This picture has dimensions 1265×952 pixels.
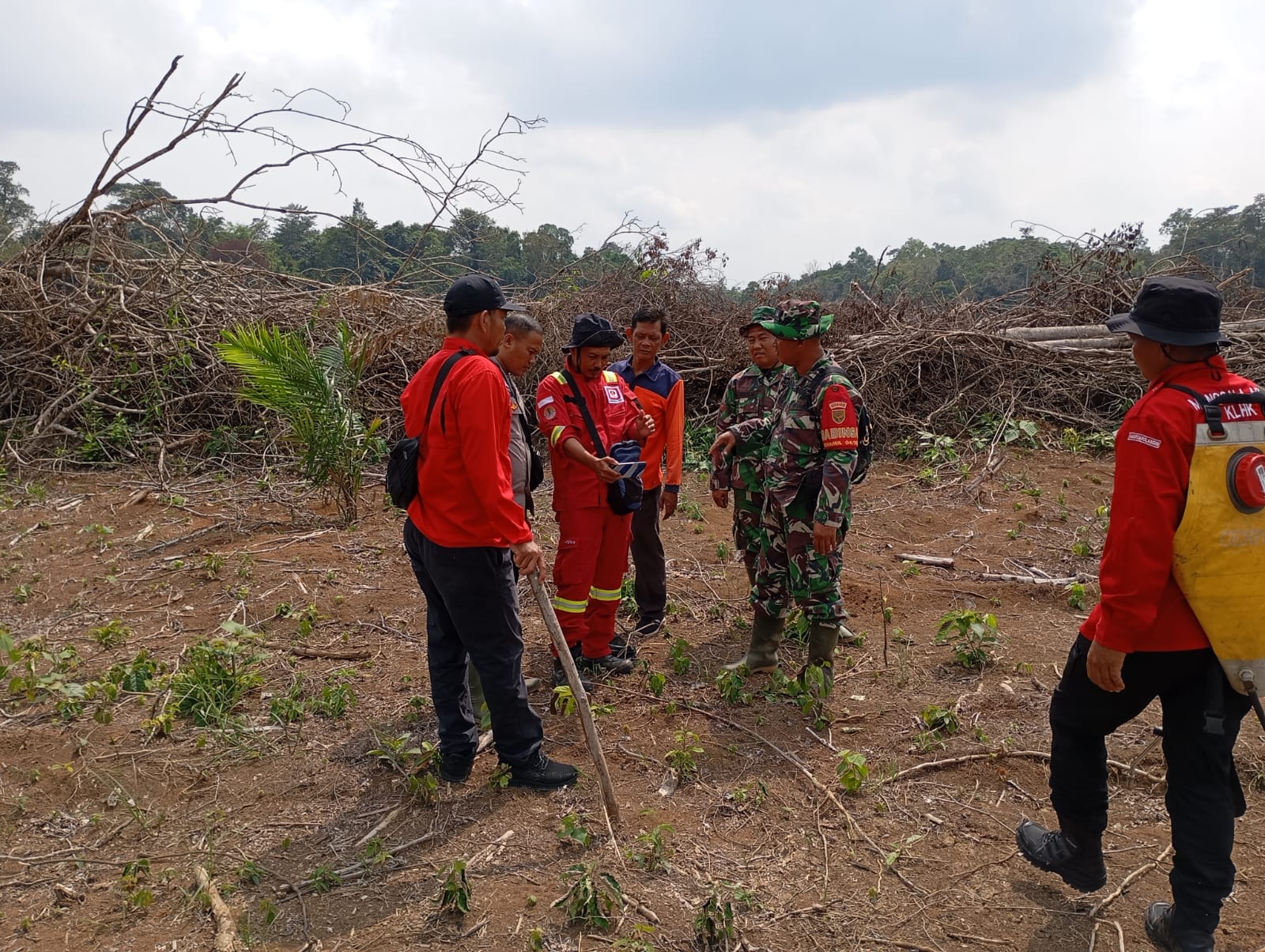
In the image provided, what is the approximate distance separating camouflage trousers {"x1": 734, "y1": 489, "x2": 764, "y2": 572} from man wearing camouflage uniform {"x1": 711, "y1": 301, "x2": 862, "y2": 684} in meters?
0.24

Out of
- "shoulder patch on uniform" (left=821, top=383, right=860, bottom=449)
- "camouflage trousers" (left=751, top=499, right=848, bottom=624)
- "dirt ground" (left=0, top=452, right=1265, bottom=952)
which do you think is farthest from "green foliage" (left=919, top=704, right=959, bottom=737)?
"shoulder patch on uniform" (left=821, top=383, right=860, bottom=449)

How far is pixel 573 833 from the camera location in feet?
9.73

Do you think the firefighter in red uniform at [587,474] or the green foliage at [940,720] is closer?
the green foliage at [940,720]

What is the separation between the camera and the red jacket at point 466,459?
9.57 ft

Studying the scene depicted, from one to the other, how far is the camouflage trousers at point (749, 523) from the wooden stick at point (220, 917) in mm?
2771

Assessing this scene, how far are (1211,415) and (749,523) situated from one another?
259 centimetres

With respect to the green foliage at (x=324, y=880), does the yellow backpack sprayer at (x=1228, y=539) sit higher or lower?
higher

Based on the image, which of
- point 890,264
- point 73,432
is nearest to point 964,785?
point 73,432

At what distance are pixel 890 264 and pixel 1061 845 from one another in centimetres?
1112

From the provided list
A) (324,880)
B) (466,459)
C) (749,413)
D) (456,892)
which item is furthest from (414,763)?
(749,413)

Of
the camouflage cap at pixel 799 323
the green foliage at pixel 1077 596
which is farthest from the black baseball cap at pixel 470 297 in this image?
the green foliage at pixel 1077 596

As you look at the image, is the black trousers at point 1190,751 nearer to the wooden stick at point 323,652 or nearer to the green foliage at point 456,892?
the green foliage at point 456,892

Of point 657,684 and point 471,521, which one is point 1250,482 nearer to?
point 471,521

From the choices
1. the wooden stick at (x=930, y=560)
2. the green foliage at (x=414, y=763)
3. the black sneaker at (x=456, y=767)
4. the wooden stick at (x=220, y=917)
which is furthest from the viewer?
the wooden stick at (x=930, y=560)
